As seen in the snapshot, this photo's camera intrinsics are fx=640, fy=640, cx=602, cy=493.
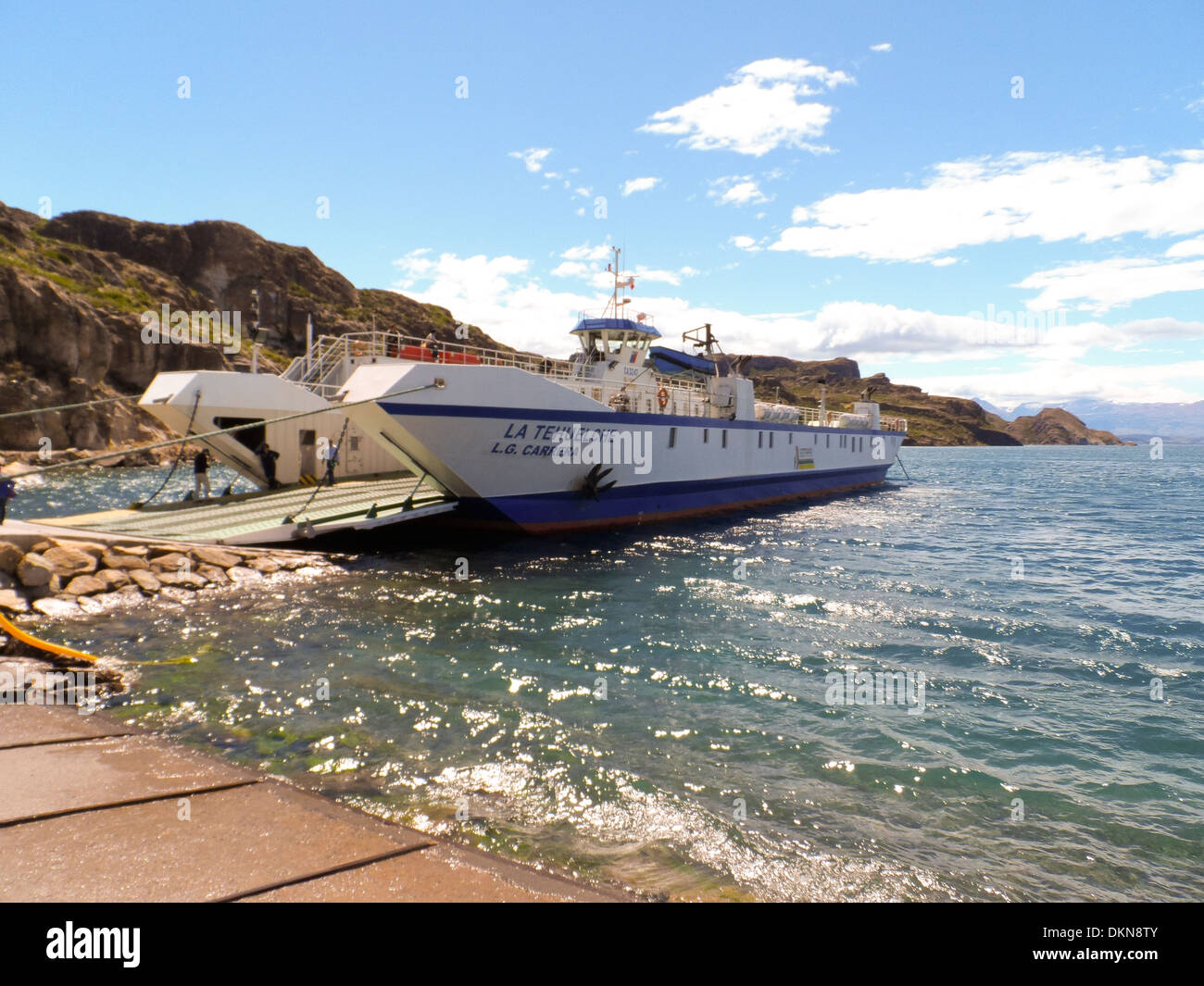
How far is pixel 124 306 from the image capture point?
252 feet

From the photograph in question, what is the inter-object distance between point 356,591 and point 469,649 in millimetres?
4484

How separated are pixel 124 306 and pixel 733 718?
94.0m

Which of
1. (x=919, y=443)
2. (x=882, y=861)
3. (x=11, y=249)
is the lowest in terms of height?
(x=882, y=861)

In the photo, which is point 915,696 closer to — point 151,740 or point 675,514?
point 151,740

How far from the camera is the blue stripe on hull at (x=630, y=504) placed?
1881 centimetres

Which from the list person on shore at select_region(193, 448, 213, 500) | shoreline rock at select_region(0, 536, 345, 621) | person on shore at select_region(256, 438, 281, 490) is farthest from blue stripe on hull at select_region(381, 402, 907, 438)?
person on shore at select_region(193, 448, 213, 500)

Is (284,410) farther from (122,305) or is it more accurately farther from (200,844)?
(122,305)

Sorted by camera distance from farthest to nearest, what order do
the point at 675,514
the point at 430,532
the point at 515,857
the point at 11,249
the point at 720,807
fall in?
the point at 11,249, the point at 675,514, the point at 430,532, the point at 720,807, the point at 515,857

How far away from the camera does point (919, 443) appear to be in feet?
579

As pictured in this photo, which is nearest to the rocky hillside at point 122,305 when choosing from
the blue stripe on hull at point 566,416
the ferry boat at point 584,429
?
the ferry boat at point 584,429

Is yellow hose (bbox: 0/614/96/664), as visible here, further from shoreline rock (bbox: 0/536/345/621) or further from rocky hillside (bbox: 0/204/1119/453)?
rocky hillside (bbox: 0/204/1119/453)

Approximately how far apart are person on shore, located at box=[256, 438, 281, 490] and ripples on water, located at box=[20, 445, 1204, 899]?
8.12 meters
